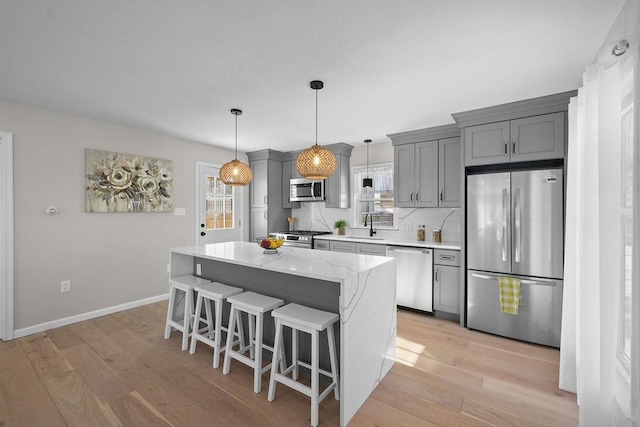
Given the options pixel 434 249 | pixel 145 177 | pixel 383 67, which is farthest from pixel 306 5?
pixel 145 177

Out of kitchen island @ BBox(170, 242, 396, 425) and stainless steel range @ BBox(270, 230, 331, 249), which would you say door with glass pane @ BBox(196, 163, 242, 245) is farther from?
kitchen island @ BBox(170, 242, 396, 425)

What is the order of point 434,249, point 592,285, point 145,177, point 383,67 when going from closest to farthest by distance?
1. point 592,285
2. point 383,67
3. point 434,249
4. point 145,177

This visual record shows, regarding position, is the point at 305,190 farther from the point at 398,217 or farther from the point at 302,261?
the point at 302,261

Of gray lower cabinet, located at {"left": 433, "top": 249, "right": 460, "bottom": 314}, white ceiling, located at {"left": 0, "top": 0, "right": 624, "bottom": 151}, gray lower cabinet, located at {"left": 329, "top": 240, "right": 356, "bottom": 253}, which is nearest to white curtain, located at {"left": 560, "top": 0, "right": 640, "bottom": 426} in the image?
white ceiling, located at {"left": 0, "top": 0, "right": 624, "bottom": 151}

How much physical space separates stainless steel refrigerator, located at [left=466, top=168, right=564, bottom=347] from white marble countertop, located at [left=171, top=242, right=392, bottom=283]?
1.44 metres

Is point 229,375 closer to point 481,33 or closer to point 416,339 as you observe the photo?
point 416,339

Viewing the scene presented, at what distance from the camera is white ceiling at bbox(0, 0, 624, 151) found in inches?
65.6

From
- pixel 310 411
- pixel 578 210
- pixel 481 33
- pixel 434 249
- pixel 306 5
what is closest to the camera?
pixel 306 5

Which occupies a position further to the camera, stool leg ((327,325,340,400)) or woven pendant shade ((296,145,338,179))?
woven pendant shade ((296,145,338,179))

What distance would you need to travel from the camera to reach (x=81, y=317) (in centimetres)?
348

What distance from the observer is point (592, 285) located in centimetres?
175

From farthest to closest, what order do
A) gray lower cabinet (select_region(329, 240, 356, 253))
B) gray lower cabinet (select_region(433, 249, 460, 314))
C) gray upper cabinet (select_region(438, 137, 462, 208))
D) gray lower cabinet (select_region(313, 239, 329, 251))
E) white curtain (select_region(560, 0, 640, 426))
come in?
gray lower cabinet (select_region(313, 239, 329, 251)) < gray lower cabinet (select_region(329, 240, 356, 253)) < gray upper cabinet (select_region(438, 137, 462, 208)) < gray lower cabinet (select_region(433, 249, 460, 314)) < white curtain (select_region(560, 0, 640, 426))

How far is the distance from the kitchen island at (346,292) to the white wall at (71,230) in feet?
4.70

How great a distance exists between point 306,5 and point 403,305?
11.4 ft
